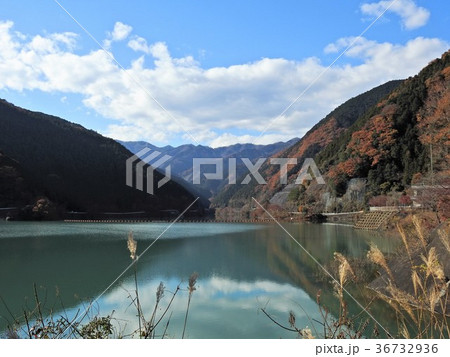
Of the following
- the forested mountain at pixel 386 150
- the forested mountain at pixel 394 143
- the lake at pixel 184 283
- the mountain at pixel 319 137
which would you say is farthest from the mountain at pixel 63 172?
the lake at pixel 184 283

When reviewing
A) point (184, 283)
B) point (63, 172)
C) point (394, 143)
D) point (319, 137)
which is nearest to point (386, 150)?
point (394, 143)

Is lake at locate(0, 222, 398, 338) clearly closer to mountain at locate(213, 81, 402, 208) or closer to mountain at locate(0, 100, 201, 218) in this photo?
mountain at locate(0, 100, 201, 218)

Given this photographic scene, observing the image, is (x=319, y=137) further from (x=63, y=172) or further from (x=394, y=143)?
(x=63, y=172)

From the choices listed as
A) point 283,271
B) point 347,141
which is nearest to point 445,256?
point 283,271

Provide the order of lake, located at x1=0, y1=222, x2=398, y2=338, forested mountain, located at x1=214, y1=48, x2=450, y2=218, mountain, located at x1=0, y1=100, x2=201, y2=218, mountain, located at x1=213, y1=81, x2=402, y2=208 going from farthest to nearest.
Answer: mountain, located at x1=213, y1=81, x2=402, y2=208
mountain, located at x1=0, y1=100, x2=201, y2=218
forested mountain, located at x1=214, y1=48, x2=450, y2=218
lake, located at x1=0, y1=222, x2=398, y2=338

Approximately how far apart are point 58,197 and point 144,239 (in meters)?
36.0

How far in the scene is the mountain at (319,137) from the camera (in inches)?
2386

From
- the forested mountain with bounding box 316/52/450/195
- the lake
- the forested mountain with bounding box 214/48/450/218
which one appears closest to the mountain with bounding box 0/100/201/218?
the forested mountain with bounding box 214/48/450/218

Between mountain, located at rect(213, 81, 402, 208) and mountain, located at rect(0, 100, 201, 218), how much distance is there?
39.8 feet

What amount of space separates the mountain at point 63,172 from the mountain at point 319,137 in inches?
478

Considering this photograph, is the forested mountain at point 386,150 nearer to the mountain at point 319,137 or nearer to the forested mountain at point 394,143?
the forested mountain at point 394,143

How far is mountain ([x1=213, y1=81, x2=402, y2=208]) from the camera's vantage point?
60.6 m

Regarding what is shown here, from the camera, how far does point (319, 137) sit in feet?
215
